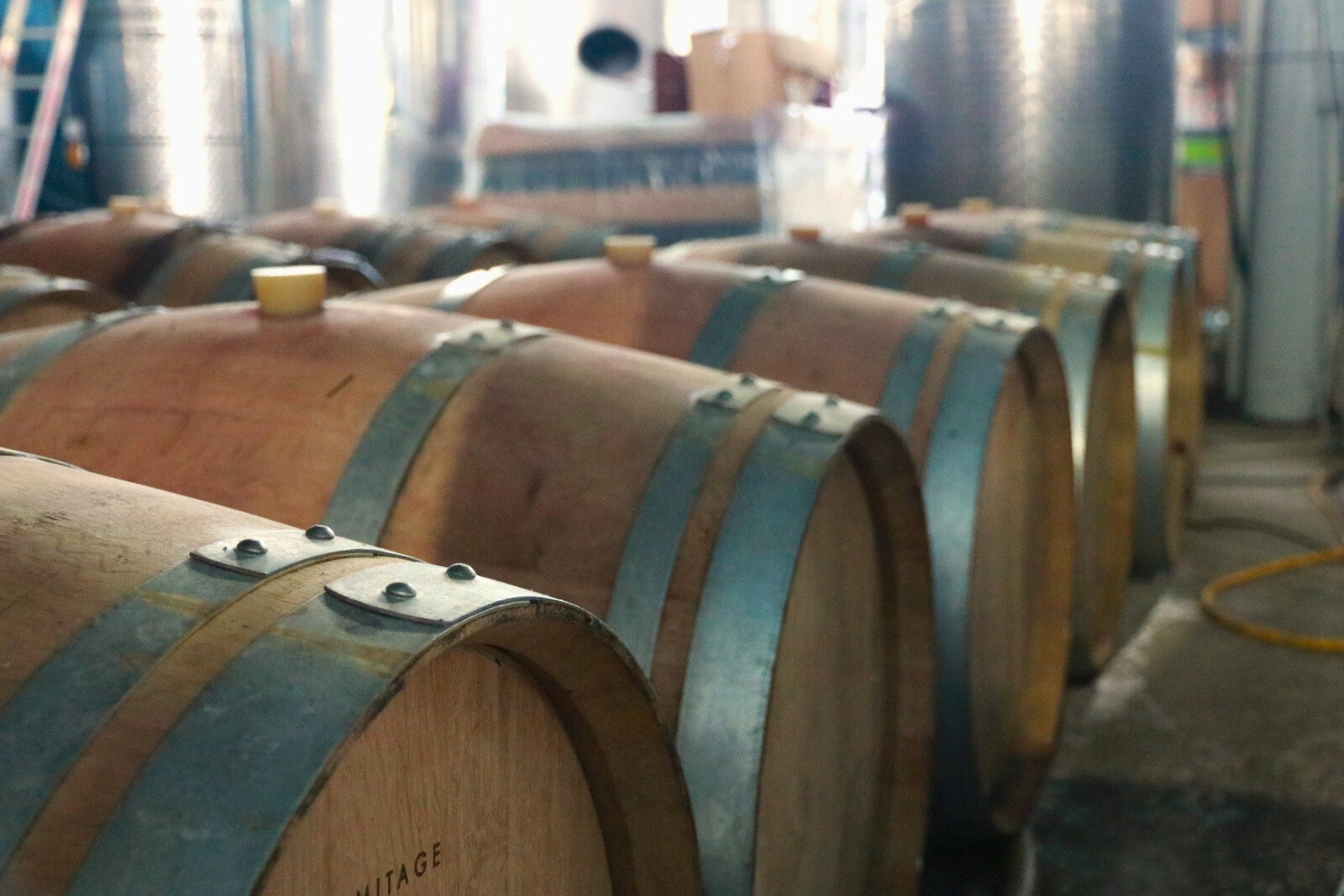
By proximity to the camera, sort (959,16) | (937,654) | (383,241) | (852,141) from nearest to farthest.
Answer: (937,654)
(383,241)
(959,16)
(852,141)

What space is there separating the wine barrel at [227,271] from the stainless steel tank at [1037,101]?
400 cm

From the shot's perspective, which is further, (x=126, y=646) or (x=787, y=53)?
(x=787, y=53)

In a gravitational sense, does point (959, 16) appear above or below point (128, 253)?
above

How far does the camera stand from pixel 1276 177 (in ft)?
24.1

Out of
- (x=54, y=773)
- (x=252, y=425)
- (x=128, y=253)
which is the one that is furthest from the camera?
(x=128, y=253)

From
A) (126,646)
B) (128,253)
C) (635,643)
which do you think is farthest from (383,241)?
(126,646)

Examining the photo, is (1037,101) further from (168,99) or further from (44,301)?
(44,301)

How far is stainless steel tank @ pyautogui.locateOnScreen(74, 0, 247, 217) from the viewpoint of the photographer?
6219mm

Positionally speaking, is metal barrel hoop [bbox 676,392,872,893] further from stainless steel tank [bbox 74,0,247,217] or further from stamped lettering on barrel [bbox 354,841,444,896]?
stainless steel tank [bbox 74,0,247,217]

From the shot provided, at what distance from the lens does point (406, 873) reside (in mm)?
975

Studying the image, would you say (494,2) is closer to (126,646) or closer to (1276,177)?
(1276,177)

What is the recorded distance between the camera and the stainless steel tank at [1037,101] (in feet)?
21.5

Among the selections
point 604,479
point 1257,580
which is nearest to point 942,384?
point 604,479

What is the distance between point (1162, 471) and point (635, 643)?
312 centimetres
